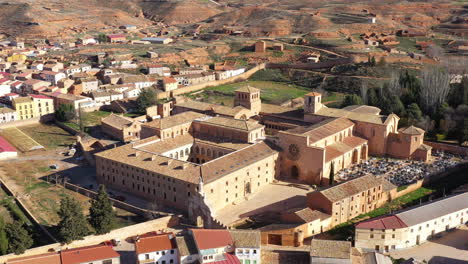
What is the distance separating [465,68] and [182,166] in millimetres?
59649

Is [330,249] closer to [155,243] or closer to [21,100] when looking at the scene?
[155,243]

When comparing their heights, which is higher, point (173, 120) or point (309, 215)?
point (173, 120)

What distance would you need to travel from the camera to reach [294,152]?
169ft

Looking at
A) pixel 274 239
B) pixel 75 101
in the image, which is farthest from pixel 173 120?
pixel 75 101

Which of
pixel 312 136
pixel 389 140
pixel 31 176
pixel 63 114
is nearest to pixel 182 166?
pixel 312 136

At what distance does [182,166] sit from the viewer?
45.9m

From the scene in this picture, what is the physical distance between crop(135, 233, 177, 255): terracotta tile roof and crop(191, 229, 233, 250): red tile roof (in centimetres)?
188

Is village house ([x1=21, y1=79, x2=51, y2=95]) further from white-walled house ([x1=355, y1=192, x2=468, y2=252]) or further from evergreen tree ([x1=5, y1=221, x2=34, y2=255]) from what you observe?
white-walled house ([x1=355, y1=192, x2=468, y2=252])

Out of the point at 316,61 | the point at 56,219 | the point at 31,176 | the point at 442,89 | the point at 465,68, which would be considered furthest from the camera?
the point at 316,61

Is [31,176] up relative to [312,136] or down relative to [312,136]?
down

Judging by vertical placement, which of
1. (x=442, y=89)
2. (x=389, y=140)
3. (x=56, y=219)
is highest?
(x=442, y=89)

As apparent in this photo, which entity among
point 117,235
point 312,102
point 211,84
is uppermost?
point 312,102

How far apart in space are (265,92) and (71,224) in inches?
2281

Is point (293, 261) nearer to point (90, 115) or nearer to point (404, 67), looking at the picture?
point (90, 115)
